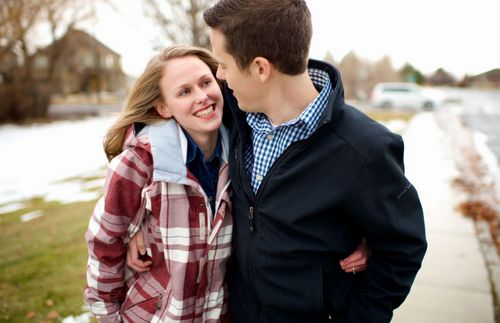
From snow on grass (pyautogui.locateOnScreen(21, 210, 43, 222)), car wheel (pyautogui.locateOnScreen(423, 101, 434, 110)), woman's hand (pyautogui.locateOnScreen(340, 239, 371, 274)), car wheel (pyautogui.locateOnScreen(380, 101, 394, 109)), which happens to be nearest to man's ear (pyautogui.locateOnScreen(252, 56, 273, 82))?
woman's hand (pyautogui.locateOnScreen(340, 239, 371, 274))

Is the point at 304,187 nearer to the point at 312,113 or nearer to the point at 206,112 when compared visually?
the point at 312,113

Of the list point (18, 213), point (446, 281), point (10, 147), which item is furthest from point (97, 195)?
point (10, 147)

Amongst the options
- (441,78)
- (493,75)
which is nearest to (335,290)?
(493,75)

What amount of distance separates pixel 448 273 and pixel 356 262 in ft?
8.45

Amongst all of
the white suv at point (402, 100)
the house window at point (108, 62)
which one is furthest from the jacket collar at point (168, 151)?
the house window at point (108, 62)

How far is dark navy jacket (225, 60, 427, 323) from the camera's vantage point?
4.76 ft

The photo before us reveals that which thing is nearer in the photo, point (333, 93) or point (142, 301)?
point (333, 93)

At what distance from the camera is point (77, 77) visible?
45.3 meters

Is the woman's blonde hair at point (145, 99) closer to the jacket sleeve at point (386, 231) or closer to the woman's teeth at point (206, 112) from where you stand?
the woman's teeth at point (206, 112)

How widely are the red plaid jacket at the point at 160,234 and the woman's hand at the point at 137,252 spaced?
0.09 feet

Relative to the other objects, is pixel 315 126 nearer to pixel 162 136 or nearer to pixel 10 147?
pixel 162 136

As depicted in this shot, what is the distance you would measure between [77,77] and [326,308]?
49.3 metres

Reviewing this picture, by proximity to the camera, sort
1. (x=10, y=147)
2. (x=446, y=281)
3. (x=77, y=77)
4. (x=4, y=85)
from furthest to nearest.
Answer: (x=77, y=77) → (x=4, y=85) → (x=10, y=147) → (x=446, y=281)

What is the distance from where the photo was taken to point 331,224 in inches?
61.5
